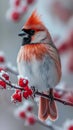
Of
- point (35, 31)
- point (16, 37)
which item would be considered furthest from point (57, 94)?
point (16, 37)

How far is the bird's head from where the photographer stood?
2.97ft

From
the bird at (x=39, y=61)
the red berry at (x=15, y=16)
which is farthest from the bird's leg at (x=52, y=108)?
the red berry at (x=15, y=16)

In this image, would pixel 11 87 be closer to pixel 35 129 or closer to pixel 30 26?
pixel 30 26

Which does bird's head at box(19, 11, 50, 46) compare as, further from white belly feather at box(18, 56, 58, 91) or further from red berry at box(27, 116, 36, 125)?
red berry at box(27, 116, 36, 125)

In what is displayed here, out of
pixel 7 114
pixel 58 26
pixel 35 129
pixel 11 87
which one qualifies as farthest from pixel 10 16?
pixel 7 114

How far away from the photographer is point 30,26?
0.91 metres

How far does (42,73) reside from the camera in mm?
955

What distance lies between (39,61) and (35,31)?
6 cm

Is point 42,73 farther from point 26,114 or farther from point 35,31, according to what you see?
point 26,114

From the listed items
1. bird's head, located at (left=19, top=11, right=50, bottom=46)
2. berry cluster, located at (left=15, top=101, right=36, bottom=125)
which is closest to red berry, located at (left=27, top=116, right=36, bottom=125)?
berry cluster, located at (left=15, top=101, right=36, bottom=125)

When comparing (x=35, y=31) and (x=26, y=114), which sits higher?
(x=35, y=31)

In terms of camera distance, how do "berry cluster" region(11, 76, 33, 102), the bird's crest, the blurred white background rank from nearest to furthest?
"berry cluster" region(11, 76, 33, 102)
the bird's crest
the blurred white background

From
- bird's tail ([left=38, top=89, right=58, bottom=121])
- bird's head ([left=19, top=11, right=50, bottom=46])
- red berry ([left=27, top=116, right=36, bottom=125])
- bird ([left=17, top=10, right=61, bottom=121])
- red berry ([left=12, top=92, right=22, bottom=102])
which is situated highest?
bird's head ([left=19, top=11, right=50, bottom=46])

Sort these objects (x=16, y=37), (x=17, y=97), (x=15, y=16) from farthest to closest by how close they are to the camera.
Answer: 1. (x=16, y=37)
2. (x=15, y=16)
3. (x=17, y=97)
